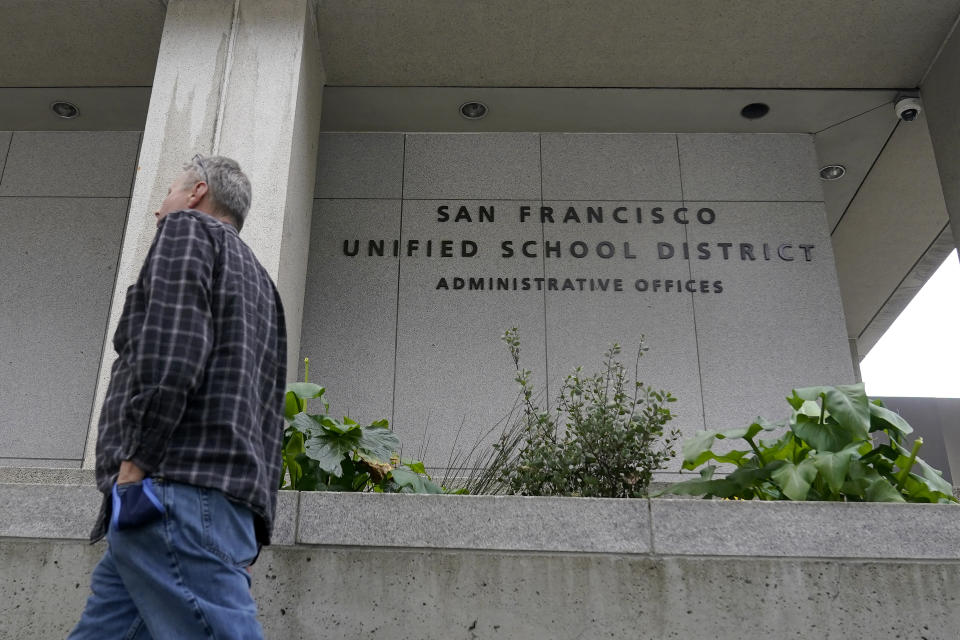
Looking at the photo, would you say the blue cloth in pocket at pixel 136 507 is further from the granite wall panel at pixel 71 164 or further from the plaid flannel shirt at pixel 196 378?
the granite wall panel at pixel 71 164

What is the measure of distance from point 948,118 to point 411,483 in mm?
5655

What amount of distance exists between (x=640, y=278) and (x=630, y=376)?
2.92 ft

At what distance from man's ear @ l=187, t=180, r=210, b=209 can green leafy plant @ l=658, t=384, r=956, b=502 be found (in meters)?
2.27

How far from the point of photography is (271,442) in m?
2.24

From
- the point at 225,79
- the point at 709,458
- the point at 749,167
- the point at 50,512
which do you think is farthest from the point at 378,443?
the point at 749,167

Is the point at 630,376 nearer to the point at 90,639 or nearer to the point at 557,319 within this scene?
the point at 557,319

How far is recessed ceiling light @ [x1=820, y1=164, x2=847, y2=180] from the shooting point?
8.73 meters

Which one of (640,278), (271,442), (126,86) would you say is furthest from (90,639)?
(126,86)

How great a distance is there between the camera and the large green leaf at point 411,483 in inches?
142

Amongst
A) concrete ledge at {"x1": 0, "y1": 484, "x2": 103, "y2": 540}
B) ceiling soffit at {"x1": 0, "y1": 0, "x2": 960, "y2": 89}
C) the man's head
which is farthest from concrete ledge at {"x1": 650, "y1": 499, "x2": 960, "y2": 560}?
ceiling soffit at {"x1": 0, "y1": 0, "x2": 960, "y2": 89}

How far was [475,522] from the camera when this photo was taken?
321 cm

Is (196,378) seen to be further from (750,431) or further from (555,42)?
(555,42)

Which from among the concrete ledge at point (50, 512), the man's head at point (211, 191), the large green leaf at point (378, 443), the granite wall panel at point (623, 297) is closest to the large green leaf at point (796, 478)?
the large green leaf at point (378, 443)

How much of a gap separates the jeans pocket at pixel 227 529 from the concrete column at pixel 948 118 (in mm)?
6374
